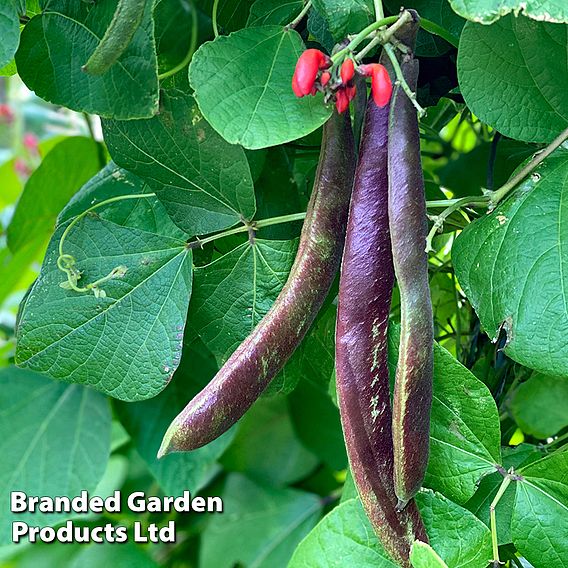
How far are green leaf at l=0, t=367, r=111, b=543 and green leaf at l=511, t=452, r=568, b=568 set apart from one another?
0.60 metres

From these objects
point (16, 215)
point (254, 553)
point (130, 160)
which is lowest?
point (254, 553)

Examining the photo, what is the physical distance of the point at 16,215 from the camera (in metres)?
1.07

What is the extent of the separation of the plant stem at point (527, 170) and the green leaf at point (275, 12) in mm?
228

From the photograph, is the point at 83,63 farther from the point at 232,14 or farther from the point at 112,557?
the point at 112,557

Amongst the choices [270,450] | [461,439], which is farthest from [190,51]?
[270,450]

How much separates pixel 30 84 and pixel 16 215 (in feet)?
1.54

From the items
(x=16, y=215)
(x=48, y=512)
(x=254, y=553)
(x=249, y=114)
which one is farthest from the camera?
(x=254, y=553)

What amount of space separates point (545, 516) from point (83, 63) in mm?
528

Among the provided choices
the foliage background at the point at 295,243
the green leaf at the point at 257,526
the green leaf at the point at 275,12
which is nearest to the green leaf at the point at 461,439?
the foliage background at the point at 295,243

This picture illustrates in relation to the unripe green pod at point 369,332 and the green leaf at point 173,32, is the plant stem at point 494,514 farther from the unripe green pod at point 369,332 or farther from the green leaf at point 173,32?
the green leaf at point 173,32

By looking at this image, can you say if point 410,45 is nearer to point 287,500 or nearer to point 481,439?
point 481,439

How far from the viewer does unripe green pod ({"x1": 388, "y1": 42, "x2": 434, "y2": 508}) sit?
509mm

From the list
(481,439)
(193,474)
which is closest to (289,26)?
(481,439)

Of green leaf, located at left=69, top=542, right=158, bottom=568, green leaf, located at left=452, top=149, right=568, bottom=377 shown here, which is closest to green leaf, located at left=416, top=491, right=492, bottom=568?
green leaf, located at left=452, top=149, right=568, bottom=377
